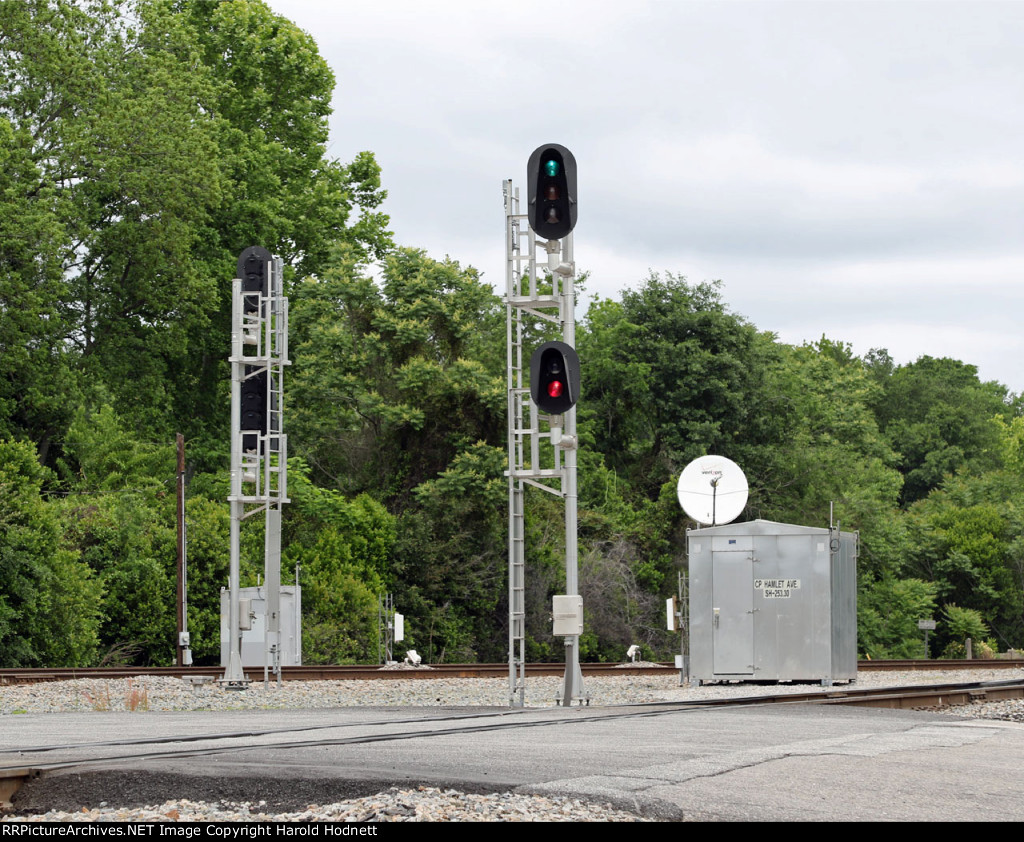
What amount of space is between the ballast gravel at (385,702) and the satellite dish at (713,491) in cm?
297

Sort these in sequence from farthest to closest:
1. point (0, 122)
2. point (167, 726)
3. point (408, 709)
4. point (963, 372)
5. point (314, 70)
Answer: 1. point (963, 372)
2. point (314, 70)
3. point (0, 122)
4. point (408, 709)
5. point (167, 726)

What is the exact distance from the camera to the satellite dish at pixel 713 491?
2541cm

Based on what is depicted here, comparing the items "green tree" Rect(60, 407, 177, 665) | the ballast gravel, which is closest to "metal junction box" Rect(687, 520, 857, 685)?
the ballast gravel

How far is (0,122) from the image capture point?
38.6m

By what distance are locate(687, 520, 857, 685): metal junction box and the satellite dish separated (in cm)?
143

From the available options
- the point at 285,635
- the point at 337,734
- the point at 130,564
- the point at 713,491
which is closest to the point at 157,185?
the point at 130,564

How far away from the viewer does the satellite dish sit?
2541 cm

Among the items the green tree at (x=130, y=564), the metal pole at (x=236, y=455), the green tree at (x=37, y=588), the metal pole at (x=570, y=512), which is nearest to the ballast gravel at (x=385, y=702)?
the metal pole at (x=570, y=512)

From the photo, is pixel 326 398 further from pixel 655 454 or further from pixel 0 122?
pixel 655 454

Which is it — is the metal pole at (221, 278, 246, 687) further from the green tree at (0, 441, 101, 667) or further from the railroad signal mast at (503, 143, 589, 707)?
the green tree at (0, 441, 101, 667)

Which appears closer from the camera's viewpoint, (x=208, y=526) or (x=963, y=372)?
(x=208, y=526)

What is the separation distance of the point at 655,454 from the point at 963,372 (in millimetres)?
56793
